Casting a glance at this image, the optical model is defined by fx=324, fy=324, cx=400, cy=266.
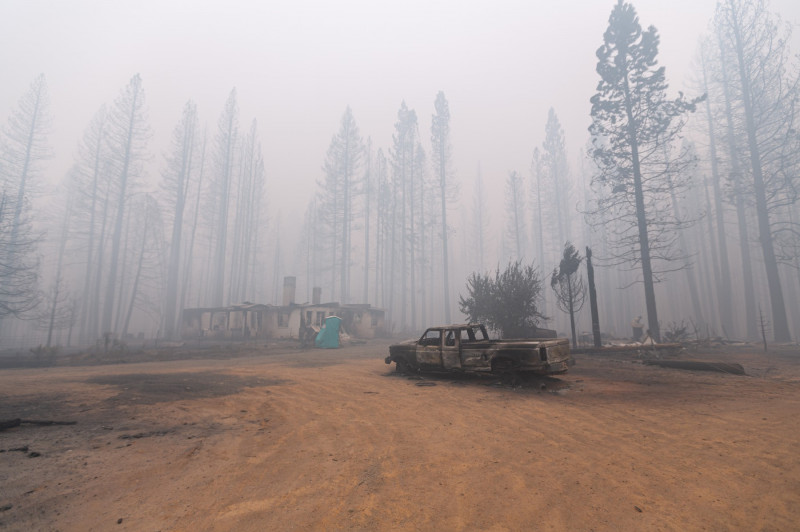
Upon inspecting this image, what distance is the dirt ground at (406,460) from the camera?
8.41ft

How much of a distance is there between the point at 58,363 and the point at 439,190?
35.6 m

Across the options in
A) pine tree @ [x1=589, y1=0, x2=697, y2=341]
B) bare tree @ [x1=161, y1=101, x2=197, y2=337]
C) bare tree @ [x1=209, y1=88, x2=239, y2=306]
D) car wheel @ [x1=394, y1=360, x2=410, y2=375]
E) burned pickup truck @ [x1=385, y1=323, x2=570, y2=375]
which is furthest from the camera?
bare tree @ [x1=209, y1=88, x2=239, y2=306]

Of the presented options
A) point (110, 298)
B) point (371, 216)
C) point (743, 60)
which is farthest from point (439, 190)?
point (110, 298)

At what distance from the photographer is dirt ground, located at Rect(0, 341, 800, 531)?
8.41 ft

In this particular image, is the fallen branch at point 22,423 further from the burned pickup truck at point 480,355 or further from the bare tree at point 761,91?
the bare tree at point 761,91

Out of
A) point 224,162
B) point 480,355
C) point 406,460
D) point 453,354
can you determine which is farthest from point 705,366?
point 224,162

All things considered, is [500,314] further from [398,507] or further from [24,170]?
[24,170]

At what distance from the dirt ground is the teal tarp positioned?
14.6 metres

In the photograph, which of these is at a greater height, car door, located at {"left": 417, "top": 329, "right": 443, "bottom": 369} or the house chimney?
the house chimney

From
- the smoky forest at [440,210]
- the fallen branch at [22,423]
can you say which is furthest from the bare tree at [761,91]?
the fallen branch at [22,423]

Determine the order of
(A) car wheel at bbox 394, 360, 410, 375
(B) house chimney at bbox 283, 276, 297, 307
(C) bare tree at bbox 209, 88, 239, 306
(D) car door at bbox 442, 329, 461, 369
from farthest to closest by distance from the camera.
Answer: (C) bare tree at bbox 209, 88, 239, 306 < (B) house chimney at bbox 283, 276, 297, 307 < (A) car wheel at bbox 394, 360, 410, 375 < (D) car door at bbox 442, 329, 461, 369

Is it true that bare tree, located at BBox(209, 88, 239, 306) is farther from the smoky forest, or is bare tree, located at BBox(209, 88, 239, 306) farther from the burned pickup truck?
the burned pickup truck

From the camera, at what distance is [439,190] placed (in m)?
40.4

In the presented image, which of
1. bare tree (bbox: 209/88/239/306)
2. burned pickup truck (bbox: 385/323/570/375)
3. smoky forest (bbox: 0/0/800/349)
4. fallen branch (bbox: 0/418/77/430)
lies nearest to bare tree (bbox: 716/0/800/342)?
smoky forest (bbox: 0/0/800/349)
